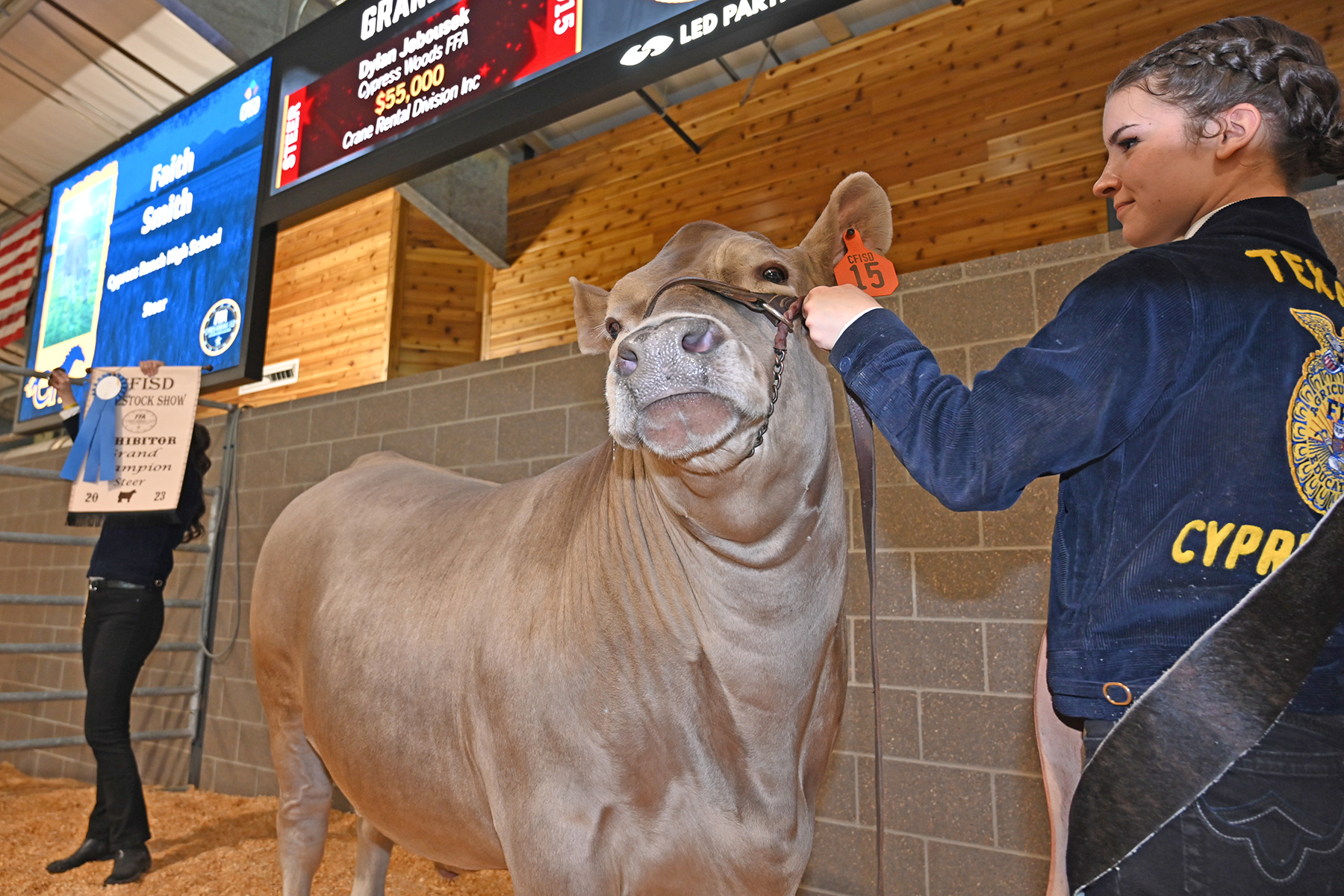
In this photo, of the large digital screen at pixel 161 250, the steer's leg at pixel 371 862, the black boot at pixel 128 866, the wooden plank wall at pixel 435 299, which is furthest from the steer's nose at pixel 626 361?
the wooden plank wall at pixel 435 299

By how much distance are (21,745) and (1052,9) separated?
638cm

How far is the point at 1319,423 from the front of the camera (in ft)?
2.37

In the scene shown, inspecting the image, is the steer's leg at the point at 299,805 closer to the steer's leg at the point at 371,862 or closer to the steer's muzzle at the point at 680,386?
the steer's leg at the point at 371,862

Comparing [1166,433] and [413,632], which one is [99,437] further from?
[1166,433]

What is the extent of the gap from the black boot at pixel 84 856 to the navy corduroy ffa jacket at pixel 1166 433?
3.73 metres

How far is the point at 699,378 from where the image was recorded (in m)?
1.07

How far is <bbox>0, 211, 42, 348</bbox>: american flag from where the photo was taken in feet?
23.7

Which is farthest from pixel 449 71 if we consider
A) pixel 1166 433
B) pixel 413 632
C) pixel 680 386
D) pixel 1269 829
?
pixel 1269 829

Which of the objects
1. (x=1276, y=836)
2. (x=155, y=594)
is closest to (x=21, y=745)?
(x=155, y=594)

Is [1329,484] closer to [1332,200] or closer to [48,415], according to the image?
[1332,200]

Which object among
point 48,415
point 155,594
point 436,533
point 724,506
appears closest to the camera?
point 724,506

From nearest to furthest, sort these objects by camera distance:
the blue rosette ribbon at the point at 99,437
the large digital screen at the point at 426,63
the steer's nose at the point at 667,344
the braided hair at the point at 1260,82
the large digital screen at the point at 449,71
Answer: the braided hair at the point at 1260,82 → the steer's nose at the point at 667,344 → the large digital screen at the point at 449,71 → the large digital screen at the point at 426,63 → the blue rosette ribbon at the point at 99,437

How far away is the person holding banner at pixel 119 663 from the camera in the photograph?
3.20m

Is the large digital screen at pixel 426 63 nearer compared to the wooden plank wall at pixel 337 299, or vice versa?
the large digital screen at pixel 426 63
